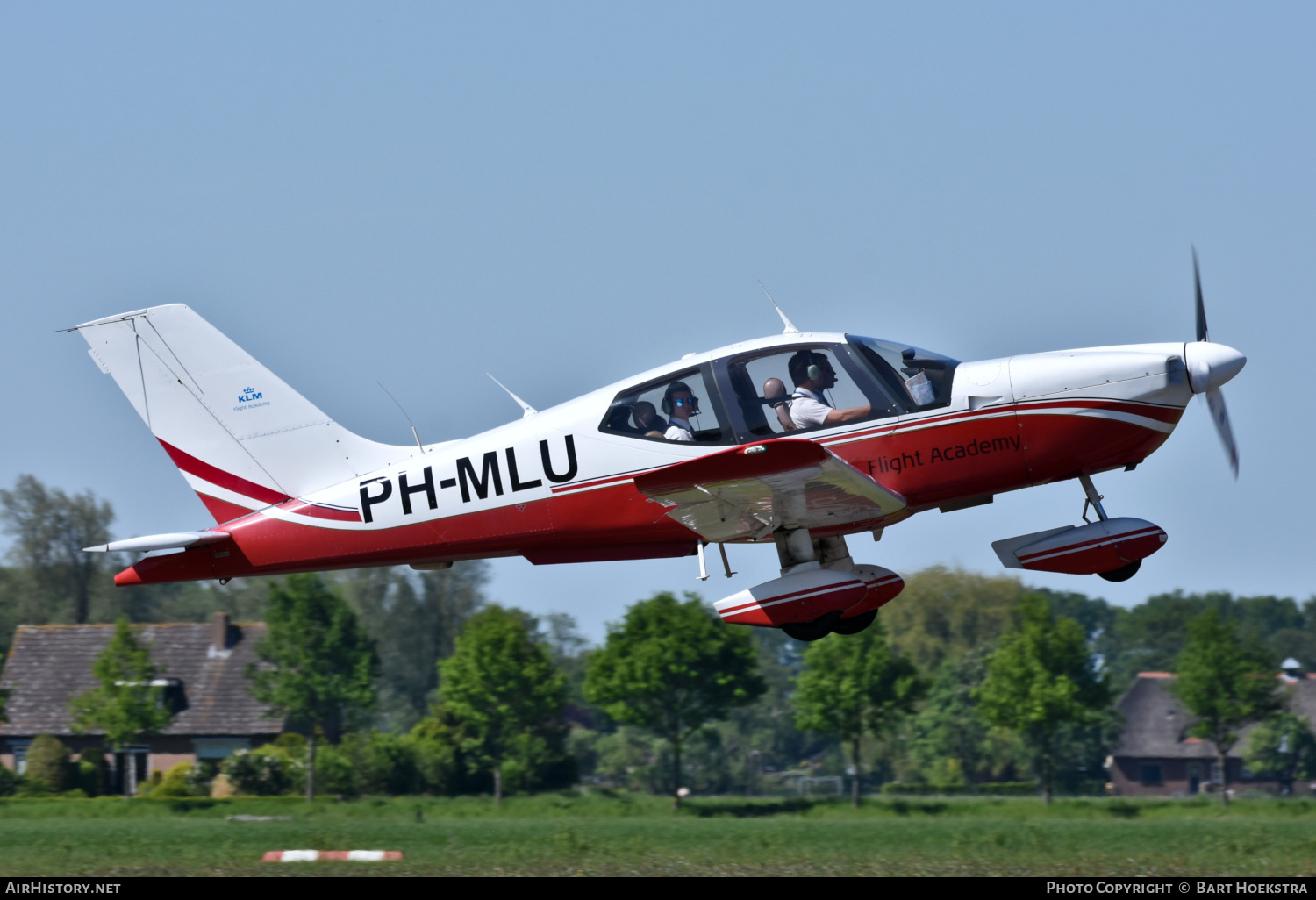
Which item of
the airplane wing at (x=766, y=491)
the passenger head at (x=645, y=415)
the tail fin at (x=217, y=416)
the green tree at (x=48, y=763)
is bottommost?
the green tree at (x=48, y=763)

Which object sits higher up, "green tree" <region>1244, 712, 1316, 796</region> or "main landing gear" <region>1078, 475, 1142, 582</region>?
"main landing gear" <region>1078, 475, 1142, 582</region>

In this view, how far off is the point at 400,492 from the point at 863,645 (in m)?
37.3

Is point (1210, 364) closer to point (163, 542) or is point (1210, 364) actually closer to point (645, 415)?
point (645, 415)

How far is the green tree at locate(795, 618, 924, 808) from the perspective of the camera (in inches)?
1889

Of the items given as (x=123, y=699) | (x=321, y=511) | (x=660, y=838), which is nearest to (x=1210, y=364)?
(x=321, y=511)

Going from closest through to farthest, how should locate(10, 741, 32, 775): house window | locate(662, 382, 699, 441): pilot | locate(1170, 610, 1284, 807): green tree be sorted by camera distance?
1. locate(662, 382, 699, 441): pilot
2. locate(1170, 610, 1284, 807): green tree
3. locate(10, 741, 32, 775): house window

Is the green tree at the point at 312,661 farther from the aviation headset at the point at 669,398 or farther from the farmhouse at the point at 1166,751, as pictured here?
the aviation headset at the point at 669,398

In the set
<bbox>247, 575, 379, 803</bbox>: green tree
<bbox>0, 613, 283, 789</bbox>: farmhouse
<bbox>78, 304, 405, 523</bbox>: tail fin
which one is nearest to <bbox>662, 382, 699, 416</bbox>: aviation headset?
<bbox>78, 304, 405, 523</bbox>: tail fin

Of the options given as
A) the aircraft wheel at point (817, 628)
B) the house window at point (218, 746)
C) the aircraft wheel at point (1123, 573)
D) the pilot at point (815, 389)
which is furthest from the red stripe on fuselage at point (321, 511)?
the house window at point (218, 746)

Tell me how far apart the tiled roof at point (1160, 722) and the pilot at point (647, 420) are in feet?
195

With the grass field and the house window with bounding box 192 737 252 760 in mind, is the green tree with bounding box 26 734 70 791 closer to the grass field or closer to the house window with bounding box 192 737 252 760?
the house window with bounding box 192 737 252 760

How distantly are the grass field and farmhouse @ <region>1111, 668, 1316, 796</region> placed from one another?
64.9 ft

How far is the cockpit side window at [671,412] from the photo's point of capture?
39.1 feet

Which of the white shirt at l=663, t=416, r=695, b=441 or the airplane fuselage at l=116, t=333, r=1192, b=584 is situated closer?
the airplane fuselage at l=116, t=333, r=1192, b=584
